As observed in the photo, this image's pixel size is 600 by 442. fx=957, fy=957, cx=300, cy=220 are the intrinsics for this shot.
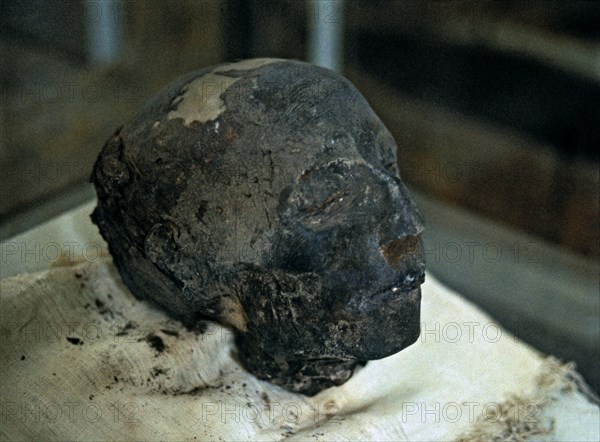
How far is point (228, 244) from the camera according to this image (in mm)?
1745

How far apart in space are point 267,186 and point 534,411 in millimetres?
864

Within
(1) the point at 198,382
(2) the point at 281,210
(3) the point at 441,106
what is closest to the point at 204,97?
(2) the point at 281,210

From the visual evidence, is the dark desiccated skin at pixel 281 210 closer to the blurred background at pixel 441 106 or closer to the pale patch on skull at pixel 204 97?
the pale patch on skull at pixel 204 97

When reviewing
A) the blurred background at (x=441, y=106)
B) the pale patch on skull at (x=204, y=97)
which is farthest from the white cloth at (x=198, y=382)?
the pale patch on skull at (x=204, y=97)

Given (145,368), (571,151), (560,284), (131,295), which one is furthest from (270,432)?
(571,151)

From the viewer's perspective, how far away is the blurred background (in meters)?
2.44

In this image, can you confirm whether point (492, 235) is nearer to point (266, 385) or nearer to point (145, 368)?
point (266, 385)

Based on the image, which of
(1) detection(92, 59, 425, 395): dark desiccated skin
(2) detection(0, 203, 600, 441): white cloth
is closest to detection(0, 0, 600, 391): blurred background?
(2) detection(0, 203, 600, 441): white cloth

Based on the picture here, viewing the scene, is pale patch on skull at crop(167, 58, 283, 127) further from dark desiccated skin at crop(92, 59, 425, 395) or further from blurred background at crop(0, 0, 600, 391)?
blurred background at crop(0, 0, 600, 391)

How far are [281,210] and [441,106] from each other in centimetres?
141

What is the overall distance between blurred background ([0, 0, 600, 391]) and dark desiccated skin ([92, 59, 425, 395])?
1.95ft

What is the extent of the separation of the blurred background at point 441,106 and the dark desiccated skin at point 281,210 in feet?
1.95

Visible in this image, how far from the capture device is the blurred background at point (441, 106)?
2438 millimetres

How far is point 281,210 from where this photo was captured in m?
1.72
